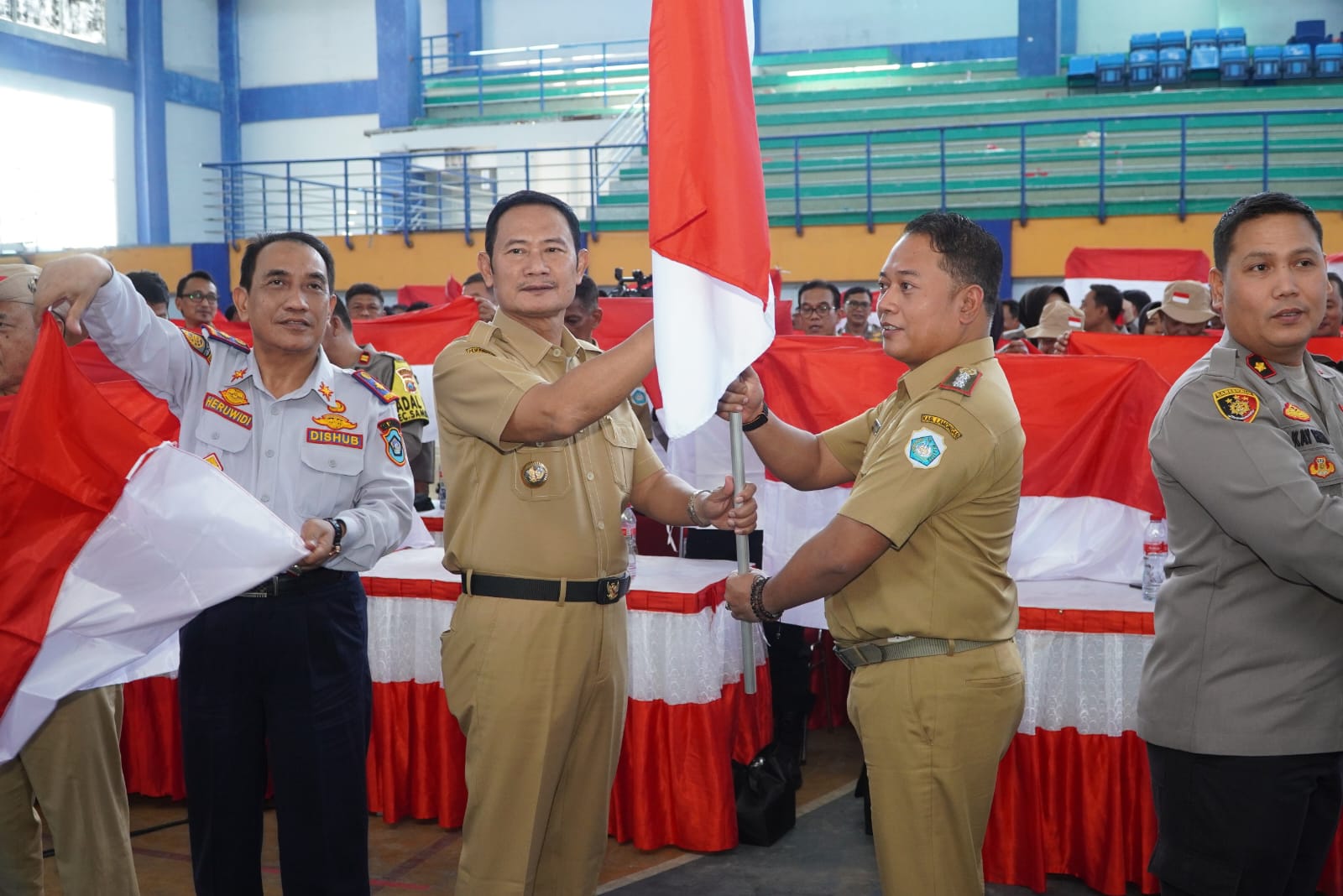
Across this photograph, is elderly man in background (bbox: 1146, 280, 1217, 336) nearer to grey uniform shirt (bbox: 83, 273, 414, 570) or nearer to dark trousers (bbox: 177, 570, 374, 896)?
grey uniform shirt (bbox: 83, 273, 414, 570)

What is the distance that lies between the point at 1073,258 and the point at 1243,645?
7.21m

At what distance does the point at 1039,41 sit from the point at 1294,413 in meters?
14.4

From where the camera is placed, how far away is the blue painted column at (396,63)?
17.1 m

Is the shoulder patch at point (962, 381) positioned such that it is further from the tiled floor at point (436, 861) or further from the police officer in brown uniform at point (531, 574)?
the tiled floor at point (436, 861)

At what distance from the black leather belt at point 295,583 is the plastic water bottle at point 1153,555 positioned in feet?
7.45

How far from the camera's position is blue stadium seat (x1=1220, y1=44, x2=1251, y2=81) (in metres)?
13.8

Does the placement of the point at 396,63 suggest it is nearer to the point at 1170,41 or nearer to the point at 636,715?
the point at 1170,41

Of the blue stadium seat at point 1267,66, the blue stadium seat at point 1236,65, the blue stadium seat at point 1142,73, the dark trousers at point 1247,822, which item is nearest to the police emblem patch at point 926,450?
the dark trousers at point 1247,822

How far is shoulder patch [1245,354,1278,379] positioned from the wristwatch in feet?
5.69

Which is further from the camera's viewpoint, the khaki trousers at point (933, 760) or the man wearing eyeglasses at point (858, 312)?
the man wearing eyeglasses at point (858, 312)

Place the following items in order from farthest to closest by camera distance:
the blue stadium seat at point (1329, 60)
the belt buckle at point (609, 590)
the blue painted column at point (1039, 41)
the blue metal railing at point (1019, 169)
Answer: the blue painted column at point (1039, 41)
the blue stadium seat at point (1329, 60)
the blue metal railing at point (1019, 169)
the belt buckle at point (609, 590)

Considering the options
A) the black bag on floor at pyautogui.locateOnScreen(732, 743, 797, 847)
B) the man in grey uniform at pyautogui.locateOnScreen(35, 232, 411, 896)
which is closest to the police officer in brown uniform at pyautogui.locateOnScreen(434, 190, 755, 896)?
the man in grey uniform at pyautogui.locateOnScreen(35, 232, 411, 896)

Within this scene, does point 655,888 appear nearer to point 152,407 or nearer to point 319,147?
point 152,407

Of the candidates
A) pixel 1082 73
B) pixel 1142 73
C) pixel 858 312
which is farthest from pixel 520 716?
pixel 1142 73
